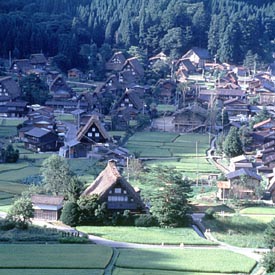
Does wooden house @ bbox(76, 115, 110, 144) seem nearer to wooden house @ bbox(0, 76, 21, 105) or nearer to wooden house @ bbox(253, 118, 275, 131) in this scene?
wooden house @ bbox(253, 118, 275, 131)

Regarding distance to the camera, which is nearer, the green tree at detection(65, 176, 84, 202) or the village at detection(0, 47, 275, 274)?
the green tree at detection(65, 176, 84, 202)

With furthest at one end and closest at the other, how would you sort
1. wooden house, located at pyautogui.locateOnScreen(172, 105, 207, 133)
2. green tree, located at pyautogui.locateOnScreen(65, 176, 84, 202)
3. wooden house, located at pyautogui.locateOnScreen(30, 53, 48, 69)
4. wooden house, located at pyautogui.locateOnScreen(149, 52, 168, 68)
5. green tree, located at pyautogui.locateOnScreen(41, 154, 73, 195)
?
1. wooden house, located at pyautogui.locateOnScreen(149, 52, 168, 68)
2. wooden house, located at pyautogui.locateOnScreen(30, 53, 48, 69)
3. wooden house, located at pyautogui.locateOnScreen(172, 105, 207, 133)
4. green tree, located at pyautogui.locateOnScreen(41, 154, 73, 195)
5. green tree, located at pyautogui.locateOnScreen(65, 176, 84, 202)

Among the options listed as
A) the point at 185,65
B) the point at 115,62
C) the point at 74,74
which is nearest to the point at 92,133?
the point at 74,74

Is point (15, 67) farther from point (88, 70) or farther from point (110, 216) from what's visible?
point (110, 216)

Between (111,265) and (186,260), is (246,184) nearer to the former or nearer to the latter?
(186,260)

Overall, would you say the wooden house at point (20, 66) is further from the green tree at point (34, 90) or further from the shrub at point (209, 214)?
the shrub at point (209, 214)

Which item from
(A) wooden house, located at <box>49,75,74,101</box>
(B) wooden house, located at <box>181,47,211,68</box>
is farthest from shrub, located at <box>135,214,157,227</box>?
(B) wooden house, located at <box>181,47,211,68</box>
